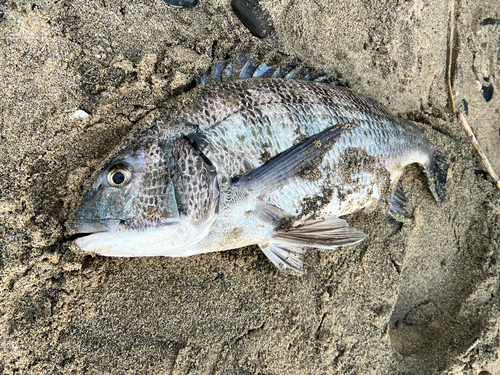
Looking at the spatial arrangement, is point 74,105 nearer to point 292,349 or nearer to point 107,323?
point 107,323

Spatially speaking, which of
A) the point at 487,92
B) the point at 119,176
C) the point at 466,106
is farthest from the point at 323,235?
the point at 487,92

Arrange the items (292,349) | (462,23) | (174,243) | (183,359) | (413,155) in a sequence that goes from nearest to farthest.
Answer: (174,243) → (183,359) → (292,349) → (413,155) → (462,23)

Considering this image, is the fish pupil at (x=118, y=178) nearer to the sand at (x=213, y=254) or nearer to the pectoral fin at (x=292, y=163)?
the sand at (x=213, y=254)

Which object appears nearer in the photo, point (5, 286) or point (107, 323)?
point (5, 286)

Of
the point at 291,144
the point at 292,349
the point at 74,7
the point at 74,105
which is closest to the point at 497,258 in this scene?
the point at 292,349

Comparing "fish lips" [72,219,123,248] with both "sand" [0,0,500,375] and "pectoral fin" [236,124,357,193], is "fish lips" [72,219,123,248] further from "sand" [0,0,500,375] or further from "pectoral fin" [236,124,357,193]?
"pectoral fin" [236,124,357,193]

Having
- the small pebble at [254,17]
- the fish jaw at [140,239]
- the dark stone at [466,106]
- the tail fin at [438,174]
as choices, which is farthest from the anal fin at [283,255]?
the dark stone at [466,106]
